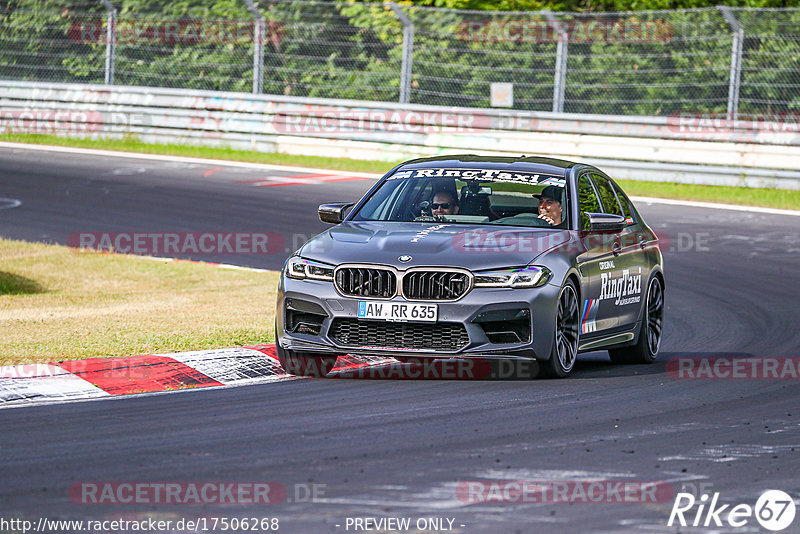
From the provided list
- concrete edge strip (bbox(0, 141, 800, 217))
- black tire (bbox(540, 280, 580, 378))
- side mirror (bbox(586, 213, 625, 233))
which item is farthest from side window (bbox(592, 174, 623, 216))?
concrete edge strip (bbox(0, 141, 800, 217))

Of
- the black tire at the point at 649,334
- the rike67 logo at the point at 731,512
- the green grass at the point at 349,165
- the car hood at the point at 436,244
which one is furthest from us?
the green grass at the point at 349,165

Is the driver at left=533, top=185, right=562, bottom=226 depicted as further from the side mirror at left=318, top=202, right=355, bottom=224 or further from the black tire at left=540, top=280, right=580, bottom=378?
the side mirror at left=318, top=202, right=355, bottom=224

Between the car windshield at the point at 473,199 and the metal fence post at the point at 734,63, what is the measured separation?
12.7 metres

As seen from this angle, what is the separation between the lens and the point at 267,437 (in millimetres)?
7340

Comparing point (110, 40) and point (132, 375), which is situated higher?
point (110, 40)

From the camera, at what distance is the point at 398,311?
9195 mm

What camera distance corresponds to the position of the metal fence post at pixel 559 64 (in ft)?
78.3

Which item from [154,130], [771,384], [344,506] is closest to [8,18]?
[154,130]

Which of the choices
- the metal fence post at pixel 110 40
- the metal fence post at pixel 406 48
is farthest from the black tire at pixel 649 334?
the metal fence post at pixel 110 40

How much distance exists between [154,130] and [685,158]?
34.8ft

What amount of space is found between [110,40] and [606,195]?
18.1 metres

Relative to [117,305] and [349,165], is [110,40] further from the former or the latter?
[117,305]

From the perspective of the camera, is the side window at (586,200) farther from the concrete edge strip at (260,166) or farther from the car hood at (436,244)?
the concrete edge strip at (260,166)

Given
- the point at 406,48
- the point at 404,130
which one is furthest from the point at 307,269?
the point at 406,48
